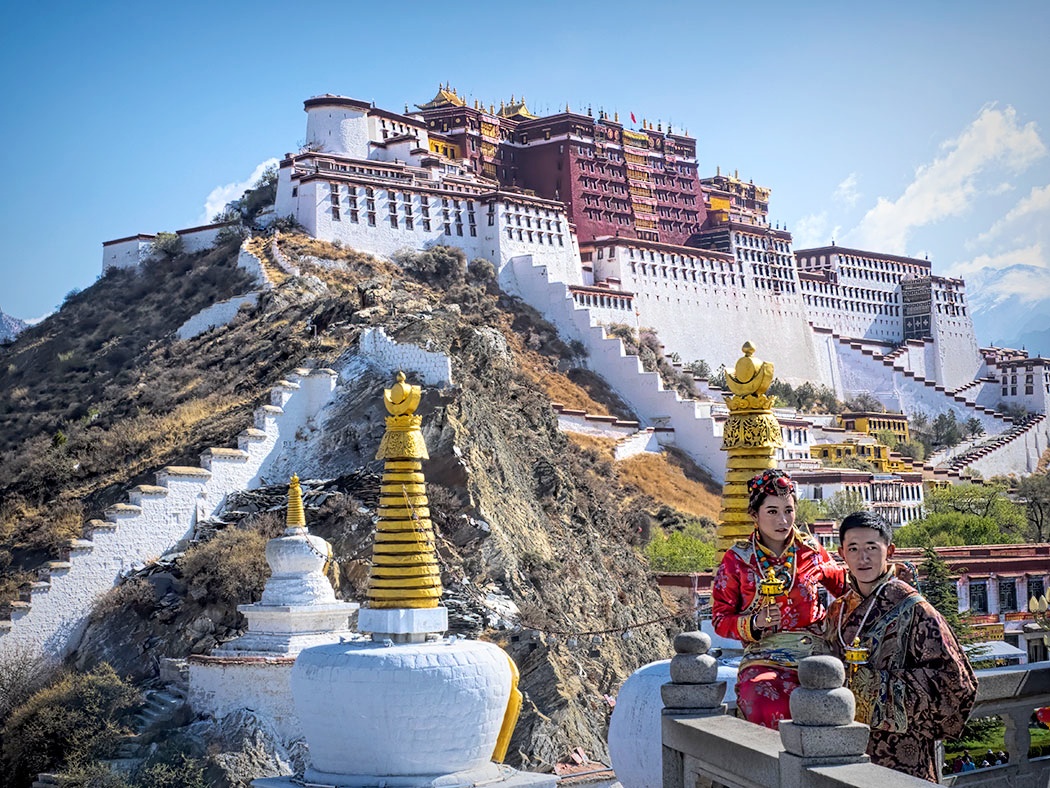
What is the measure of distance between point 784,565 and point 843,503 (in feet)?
154

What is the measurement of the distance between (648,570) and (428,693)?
2194 cm

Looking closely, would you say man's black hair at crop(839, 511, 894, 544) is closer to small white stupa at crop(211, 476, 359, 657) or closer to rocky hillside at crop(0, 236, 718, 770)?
rocky hillside at crop(0, 236, 718, 770)

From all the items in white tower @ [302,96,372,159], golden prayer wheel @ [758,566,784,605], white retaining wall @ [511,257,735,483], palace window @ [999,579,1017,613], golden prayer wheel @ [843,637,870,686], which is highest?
white tower @ [302,96,372,159]

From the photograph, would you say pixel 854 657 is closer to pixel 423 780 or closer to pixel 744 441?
pixel 744 441

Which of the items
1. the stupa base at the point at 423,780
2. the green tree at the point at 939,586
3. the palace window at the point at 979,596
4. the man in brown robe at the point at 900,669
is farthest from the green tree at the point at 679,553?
the man in brown robe at the point at 900,669

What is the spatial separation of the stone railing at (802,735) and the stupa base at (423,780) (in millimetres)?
5935

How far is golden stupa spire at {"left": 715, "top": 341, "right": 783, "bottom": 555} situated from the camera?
1267 centimetres

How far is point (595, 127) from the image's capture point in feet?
251

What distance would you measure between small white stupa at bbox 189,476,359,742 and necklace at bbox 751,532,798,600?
12824mm

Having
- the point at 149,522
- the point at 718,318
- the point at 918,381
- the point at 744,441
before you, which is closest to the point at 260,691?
the point at 149,522

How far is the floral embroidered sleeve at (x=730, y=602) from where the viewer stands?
8672mm

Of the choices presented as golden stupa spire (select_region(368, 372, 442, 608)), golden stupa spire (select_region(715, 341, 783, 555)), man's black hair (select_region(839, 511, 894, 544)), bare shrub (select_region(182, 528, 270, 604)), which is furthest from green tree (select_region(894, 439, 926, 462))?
man's black hair (select_region(839, 511, 894, 544))

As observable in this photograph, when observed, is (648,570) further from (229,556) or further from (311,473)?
(229,556)

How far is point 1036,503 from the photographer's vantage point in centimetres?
5797
